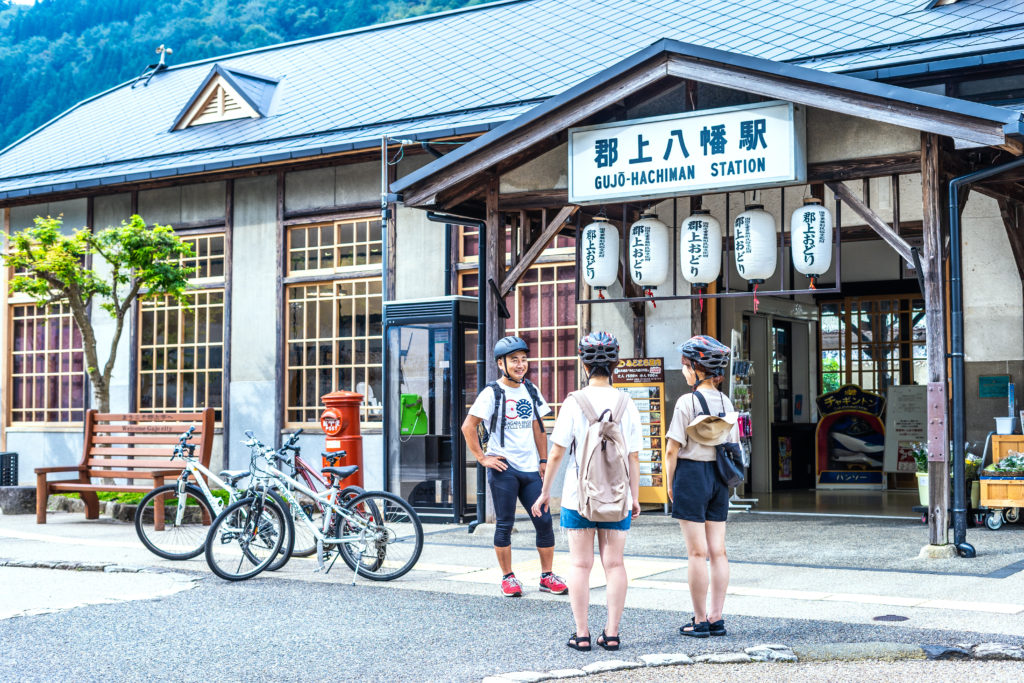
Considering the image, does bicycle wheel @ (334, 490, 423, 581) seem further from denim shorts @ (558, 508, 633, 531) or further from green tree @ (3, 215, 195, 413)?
green tree @ (3, 215, 195, 413)

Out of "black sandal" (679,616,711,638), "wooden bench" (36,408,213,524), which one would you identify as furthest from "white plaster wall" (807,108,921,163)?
"wooden bench" (36,408,213,524)

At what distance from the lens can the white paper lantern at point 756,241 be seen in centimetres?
988

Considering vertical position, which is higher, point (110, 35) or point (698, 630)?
point (110, 35)

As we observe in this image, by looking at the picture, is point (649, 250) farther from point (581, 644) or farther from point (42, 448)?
point (42, 448)

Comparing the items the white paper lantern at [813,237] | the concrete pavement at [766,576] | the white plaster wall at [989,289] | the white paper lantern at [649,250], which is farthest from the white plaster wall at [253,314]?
the white plaster wall at [989,289]

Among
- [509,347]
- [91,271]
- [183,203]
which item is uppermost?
[183,203]

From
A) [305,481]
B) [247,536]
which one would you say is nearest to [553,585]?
[247,536]

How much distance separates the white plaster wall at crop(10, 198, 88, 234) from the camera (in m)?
16.9

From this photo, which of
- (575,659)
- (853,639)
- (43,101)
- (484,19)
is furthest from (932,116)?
(43,101)

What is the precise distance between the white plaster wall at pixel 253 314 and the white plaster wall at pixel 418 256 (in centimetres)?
194

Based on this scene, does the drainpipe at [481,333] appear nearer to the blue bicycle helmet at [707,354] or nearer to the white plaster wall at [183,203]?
the blue bicycle helmet at [707,354]

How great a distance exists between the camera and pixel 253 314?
50.1 feet

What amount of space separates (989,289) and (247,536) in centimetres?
750

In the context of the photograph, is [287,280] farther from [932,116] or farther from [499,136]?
[932,116]
